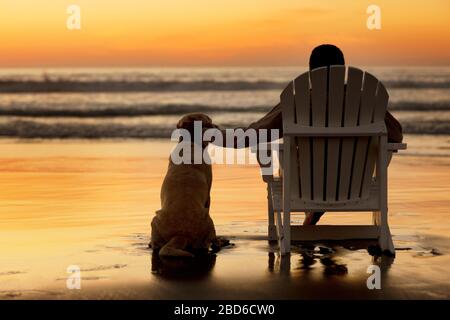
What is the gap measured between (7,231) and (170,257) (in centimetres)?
176

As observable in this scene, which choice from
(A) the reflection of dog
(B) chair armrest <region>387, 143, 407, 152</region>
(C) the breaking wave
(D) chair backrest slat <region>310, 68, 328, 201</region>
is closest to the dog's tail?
(A) the reflection of dog

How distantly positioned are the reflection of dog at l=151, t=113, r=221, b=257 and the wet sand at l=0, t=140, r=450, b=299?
0.15 meters

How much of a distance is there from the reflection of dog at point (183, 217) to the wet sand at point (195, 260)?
5.7 inches

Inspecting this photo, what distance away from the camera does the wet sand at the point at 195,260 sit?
5879mm

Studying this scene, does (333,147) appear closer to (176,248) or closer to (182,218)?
(182,218)

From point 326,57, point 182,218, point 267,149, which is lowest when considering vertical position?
point 182,218

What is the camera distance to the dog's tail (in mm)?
6898

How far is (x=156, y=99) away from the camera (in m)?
30.2

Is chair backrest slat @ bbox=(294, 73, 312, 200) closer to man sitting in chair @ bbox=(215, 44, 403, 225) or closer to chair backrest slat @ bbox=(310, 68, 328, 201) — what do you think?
chair backrest slat @ bbox=(310, 68, 328, 201)

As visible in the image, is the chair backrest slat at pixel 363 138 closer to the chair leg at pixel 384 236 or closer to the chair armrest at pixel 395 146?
the chair armrest at pixel 395 146

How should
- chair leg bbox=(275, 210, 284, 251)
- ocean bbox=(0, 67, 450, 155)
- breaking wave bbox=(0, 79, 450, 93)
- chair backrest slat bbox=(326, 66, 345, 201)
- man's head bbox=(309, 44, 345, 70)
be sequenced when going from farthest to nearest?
breaking wave bbox=(0, 79, 450, 93), ocean bbox=(0, 67, 450, 155), man's head bbox=(309, 44, 345, 70), chair leg bbox=(275, 210, 284, 251), chair backrest slat bbox=(326, 66, 345, 201)

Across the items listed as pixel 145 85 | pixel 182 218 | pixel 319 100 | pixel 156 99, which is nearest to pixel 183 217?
pixel 182 218

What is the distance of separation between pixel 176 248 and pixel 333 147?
4.48ft

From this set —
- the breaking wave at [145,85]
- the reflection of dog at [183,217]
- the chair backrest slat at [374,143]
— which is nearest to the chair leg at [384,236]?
the chair backrest slat at [374,143]
